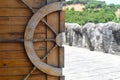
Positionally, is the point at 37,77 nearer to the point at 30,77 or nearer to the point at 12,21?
the point at 30,77

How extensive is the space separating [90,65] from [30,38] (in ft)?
15.5

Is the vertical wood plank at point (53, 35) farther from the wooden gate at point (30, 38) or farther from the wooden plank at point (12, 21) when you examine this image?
the wooden plank at point (12, 21)

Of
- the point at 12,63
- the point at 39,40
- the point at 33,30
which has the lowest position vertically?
the point at 12,63

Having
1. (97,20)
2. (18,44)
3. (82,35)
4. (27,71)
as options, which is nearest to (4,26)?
(18,44)

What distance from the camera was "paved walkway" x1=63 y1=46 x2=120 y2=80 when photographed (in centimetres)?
723

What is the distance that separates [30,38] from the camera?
4.03 metres

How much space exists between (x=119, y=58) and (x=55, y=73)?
5.48 meters

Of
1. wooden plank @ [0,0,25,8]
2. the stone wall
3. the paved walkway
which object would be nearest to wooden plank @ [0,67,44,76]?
wooden plank @ [0,0,25,8]

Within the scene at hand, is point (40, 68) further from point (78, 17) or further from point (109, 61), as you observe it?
point (78, 17)

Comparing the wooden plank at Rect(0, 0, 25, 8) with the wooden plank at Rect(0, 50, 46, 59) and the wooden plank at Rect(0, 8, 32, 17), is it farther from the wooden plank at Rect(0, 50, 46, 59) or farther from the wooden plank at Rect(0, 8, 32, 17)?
the wooden plank at Rect(0, 50, 46, 59)

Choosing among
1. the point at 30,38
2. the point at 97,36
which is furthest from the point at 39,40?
the point at 97,36

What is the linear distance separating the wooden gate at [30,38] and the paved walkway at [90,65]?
2.97 meters

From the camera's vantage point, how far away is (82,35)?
1182 cm

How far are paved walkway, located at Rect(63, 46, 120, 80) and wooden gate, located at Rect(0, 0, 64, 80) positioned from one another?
2.97 metres
